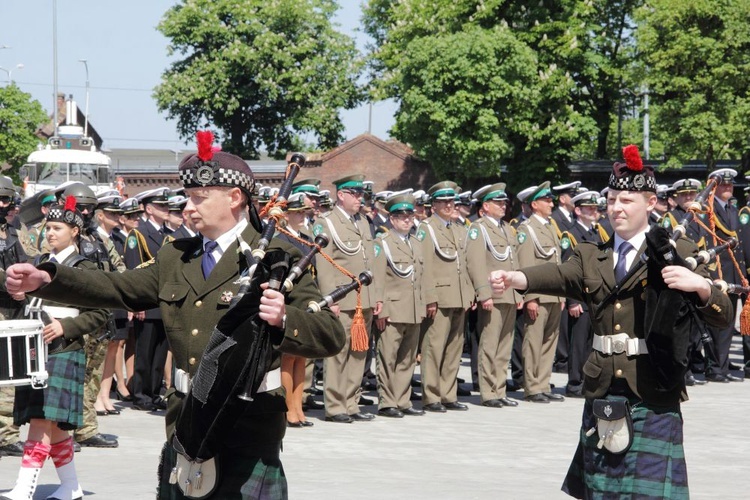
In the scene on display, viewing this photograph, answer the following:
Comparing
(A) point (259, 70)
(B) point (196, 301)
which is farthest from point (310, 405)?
(A) point (259, 70)

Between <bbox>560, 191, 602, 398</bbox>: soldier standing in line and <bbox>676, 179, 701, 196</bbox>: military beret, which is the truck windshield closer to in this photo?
<bbox>560, 191, 602, 398</bbox>: soldier standing in line

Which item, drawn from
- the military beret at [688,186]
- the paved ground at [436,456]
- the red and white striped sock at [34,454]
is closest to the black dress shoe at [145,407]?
the paved ground at [436,456]

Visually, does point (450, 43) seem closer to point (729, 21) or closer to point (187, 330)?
point (729, 21)

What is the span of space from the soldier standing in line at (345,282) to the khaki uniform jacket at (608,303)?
19.3 ft

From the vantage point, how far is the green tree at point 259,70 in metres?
55.3

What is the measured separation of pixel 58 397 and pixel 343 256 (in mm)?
4428

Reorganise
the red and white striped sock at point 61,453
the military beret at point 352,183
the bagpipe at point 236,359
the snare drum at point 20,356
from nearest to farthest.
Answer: the bagpipe at point 236,359 → the snare drum at point 20,356 → the red and white striped sock at point 61,453 → the military beret at point 352,183

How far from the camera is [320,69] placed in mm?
56625

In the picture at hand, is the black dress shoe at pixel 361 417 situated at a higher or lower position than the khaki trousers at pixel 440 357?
lower

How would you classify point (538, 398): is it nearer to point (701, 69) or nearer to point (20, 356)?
point (20, 356)

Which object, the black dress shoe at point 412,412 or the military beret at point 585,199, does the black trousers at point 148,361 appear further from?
the military beret at point 585,199

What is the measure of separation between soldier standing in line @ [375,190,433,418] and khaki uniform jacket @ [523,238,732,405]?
6.27 m

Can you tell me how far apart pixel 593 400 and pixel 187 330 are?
2.11m

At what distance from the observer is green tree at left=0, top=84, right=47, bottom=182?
47125 millimetres
